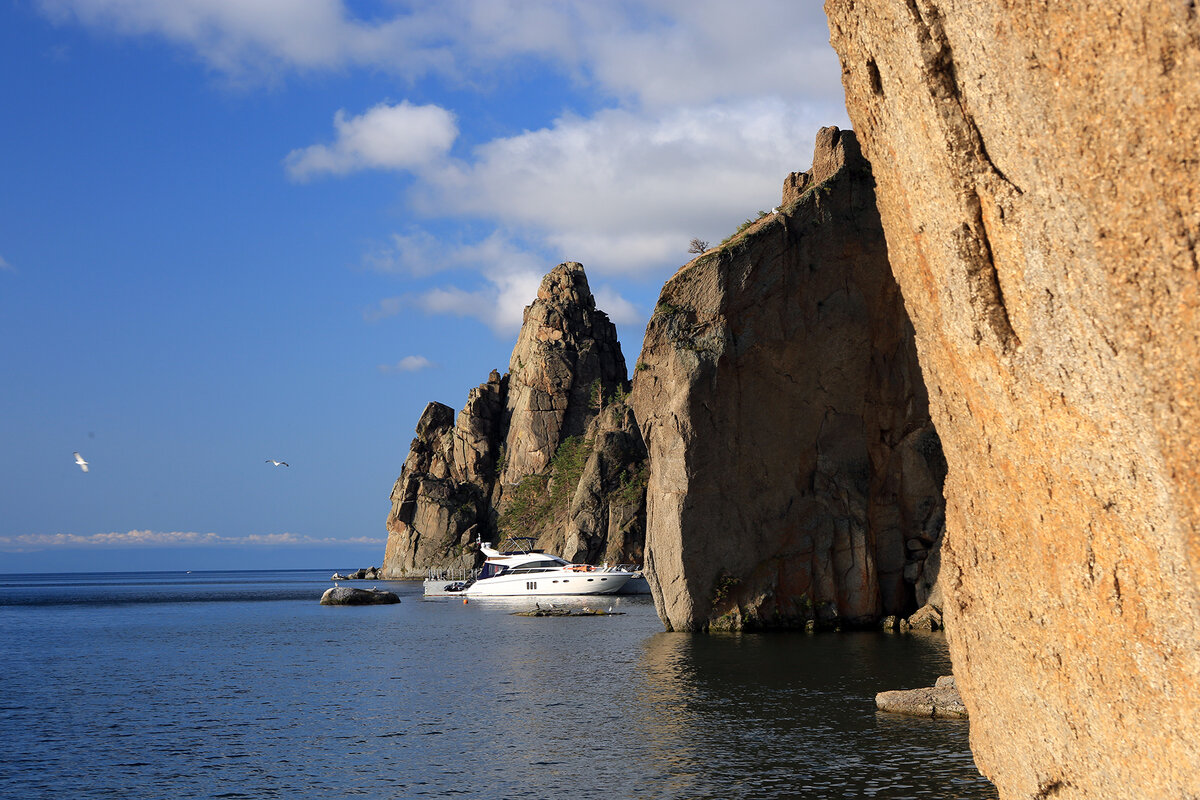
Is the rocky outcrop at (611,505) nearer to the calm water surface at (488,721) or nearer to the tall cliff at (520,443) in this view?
the tall cliff at (520,443)

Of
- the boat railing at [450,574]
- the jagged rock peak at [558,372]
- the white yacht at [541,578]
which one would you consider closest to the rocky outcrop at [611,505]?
the white yacht at [541,578]

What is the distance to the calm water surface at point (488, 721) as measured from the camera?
1845 cm

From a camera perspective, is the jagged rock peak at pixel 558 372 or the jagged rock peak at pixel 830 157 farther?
the jagged rock peak at pixel 558 372

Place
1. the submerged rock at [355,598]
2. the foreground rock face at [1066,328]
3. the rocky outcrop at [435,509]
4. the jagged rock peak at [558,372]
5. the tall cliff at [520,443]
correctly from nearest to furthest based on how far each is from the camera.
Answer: the foreground rock face at [1066,328] < the submerged rock at [355,598] < the tall cliff at [520,443] < the rocky outcrop at [435,509] < the jagged rock peak at [558,372]

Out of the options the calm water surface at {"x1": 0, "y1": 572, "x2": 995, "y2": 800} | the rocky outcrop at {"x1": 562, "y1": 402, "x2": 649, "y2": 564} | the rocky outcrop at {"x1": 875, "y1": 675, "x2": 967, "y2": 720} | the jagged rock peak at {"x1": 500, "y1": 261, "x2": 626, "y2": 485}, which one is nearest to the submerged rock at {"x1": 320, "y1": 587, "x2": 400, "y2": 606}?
the rocky outcrop at {"x1": 562, "y1": 402, "x2": 649, "y2": 564}

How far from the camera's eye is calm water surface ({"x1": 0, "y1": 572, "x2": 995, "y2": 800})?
727 inches

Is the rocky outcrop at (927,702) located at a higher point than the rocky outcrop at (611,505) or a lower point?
lower

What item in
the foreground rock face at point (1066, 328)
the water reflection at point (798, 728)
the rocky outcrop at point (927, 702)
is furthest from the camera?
the rocky outcrop at point (927, 702)

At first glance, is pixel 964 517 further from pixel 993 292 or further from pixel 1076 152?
Result: pixel 1076 152

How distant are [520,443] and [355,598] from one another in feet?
193

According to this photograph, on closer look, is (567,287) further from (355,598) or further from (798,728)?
(798,728)

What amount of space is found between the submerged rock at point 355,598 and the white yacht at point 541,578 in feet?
24.2

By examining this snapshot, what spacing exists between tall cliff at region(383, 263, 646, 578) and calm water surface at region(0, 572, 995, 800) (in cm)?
8182

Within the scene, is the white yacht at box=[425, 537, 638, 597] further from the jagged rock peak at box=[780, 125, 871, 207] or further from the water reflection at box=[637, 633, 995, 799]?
the water reflection at box=[637, 633, 995, 799]
